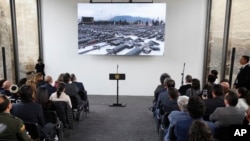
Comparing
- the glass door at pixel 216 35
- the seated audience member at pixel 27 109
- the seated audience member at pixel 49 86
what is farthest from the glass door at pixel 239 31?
the seated audience member at pixel 27 109

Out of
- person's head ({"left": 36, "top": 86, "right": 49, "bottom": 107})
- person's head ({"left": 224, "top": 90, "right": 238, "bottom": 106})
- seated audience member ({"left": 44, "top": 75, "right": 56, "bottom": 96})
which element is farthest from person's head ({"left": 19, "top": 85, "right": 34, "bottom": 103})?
person's head ({"left": 224, "top": 90, "right": 238, "bottom": 106})

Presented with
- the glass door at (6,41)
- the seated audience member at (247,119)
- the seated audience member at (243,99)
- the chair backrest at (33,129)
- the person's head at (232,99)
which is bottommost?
the chair backrest at (33,129)

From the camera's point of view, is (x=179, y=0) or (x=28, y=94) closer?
(x=28, y=94)

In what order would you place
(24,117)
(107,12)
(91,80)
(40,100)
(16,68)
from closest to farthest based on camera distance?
(24,117), (40,100), (16,68), (107,12), (91,80)

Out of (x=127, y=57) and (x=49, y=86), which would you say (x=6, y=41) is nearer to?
(x=49, y=86)

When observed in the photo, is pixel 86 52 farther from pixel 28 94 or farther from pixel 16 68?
pixel 28 94

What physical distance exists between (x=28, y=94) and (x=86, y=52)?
13.9ft

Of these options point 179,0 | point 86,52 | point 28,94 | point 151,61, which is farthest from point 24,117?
point 179,0

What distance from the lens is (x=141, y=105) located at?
21.7 ft

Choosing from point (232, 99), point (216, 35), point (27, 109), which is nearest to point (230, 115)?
point (232, 99)

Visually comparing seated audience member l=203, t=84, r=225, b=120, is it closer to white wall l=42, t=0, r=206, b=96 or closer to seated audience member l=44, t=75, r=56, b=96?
seated audience member l=44, t=75, r=56, b=96

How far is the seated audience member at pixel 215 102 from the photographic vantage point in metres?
3.45

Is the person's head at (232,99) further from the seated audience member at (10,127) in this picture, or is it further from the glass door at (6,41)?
the glass door at (6,41)

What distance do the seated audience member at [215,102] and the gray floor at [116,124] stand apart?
4.18ft
